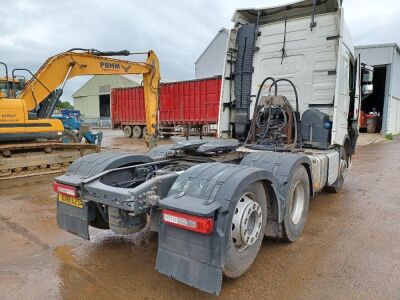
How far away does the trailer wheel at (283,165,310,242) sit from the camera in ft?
12.1

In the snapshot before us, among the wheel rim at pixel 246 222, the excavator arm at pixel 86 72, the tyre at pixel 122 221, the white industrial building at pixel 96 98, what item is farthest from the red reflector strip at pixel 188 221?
the white industrial building at pixel 96 98

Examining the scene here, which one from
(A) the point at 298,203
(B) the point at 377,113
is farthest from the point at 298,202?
(B) the point at 377,113

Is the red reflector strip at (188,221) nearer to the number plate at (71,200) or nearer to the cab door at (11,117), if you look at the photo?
the number plate at (71,200)

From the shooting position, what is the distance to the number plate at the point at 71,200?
324cm

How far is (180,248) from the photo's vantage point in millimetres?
2516

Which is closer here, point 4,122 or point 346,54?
point 346,54

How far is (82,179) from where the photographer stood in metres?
3.30

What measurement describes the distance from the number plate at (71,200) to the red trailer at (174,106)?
14.4 m

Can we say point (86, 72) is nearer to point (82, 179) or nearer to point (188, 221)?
point (82, 179)

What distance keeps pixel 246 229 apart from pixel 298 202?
1.46m

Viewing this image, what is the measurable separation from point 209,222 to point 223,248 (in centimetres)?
25

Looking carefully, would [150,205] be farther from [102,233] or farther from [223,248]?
[102,233]

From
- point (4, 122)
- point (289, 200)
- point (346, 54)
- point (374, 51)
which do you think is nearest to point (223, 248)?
point (289, 200)

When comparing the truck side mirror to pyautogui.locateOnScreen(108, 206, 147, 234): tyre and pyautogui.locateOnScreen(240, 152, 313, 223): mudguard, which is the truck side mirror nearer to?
pyautogui.locateOnScreen(240, 152, 313, 223): mudguard
